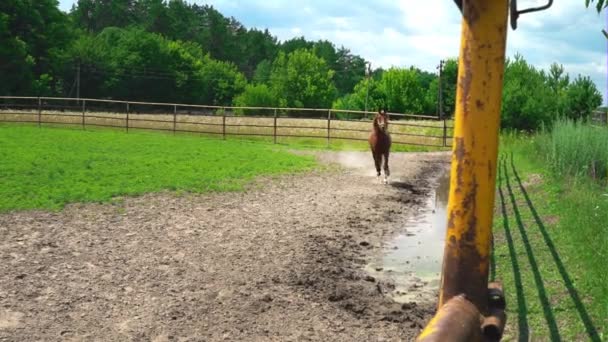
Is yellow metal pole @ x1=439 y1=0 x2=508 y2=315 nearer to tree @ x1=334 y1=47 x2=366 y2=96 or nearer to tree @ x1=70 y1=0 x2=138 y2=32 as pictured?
tree @ x1=70 y1=0 x2=138 y2=32

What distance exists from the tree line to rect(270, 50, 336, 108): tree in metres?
0.15

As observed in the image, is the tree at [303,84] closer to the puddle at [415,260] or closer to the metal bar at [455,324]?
the puddle at [415,260]

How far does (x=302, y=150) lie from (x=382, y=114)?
25.5 feet

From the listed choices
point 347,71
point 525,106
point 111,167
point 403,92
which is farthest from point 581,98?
point 347,71

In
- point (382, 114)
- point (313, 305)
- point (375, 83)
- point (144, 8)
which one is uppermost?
point (144, 8)

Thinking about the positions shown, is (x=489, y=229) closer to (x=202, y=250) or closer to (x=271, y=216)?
(x=202, y=250)

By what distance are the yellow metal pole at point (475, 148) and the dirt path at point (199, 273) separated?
2.37 m

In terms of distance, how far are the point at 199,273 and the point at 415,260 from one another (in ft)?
8.48

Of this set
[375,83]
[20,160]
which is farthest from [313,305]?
[375,83]

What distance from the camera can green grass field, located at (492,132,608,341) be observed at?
4.30 meters

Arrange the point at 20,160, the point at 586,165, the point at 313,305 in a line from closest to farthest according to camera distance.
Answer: the point at 313,305 → the point at 586,165 → the point at 20,160

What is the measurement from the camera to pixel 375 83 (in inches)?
3110

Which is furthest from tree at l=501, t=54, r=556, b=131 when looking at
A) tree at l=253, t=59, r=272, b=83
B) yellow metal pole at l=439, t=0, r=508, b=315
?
tree at l=253, t=59, r=272, b=83

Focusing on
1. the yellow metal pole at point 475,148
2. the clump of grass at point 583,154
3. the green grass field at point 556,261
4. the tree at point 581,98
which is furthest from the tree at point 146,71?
the yellow metal pole at point 475,148
